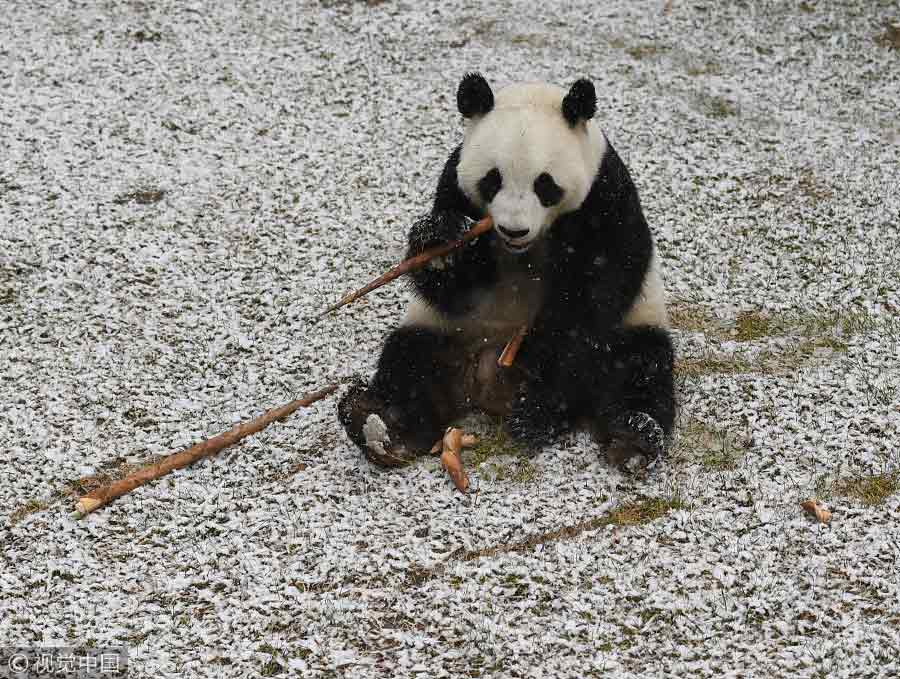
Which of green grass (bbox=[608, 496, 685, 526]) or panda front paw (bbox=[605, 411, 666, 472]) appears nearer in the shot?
green grass (bbox=[608, 496, 685, 526])

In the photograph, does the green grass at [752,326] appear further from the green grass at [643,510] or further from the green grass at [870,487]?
the green grass at [643,510]

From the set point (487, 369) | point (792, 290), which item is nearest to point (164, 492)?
point (487, 369)

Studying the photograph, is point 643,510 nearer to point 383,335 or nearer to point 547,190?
point 547,190

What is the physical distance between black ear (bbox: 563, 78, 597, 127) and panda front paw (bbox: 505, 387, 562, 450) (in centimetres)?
132

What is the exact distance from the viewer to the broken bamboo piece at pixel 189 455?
14.5 feet

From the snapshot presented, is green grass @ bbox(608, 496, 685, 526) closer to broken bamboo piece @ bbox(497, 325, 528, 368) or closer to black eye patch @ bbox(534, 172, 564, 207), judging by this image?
broken bamboo piece @ bbox(497, 325, 528, 368)

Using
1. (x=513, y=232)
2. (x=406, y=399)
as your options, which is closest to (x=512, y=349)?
(x=406, y=399)

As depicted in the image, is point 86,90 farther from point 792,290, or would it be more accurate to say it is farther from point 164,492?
point 792,290

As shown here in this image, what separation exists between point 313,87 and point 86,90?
6.30 ft

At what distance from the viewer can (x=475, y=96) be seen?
450 cm

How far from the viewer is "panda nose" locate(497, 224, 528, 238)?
4.26 metres

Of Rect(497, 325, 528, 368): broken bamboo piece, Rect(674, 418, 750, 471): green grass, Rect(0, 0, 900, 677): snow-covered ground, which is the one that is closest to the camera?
Rect(0, 0, 900, 677): snow-covered ground

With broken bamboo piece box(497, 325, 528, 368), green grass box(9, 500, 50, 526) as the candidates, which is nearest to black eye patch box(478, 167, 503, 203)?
broken bamboo piece box(497, 325, 528, 368)

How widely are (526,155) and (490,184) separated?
239 mm
